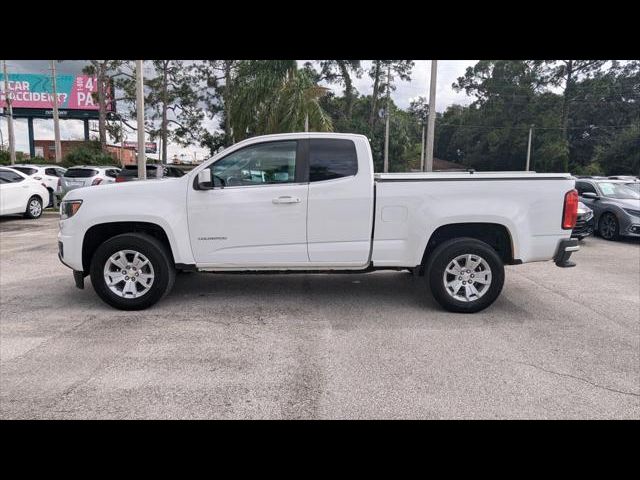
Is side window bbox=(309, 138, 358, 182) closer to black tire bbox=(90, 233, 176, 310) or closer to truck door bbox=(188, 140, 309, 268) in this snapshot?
truck door bbox=(188, 140, 309, 268)

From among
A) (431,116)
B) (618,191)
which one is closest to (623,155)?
(618,191)

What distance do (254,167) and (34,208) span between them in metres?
11.7

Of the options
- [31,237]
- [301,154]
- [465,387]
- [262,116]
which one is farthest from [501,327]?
[262,116]

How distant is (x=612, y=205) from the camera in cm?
1128

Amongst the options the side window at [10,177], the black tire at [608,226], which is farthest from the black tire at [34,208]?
the black tire at [608,226]

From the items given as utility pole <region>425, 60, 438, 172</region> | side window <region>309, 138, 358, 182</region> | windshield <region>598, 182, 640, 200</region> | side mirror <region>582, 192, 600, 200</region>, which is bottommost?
side mirror <region>582, 192, 600, 200</region>

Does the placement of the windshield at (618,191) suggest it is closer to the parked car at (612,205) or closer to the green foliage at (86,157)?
the parked car at (612,205)

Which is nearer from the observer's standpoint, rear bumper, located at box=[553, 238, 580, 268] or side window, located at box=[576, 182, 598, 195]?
rear bumper, located at box=[553, 238, 580, 268]

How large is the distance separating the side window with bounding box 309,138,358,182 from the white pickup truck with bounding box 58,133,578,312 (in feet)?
0.04

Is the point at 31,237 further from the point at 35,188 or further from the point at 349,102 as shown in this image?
the point at 349,102

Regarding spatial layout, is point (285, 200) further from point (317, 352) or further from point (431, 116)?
point (431, 116)

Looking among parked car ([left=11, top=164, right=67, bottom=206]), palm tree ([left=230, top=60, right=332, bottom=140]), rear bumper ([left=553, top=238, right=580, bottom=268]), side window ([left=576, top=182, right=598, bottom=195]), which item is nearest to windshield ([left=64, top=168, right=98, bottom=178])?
parked car ([left=11, top=164, right=67, bottom=206])

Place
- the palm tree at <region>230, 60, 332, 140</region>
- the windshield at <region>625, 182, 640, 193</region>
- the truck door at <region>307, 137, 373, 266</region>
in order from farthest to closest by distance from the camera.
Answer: the palm tree at <region>230, 60, 332, 140</region>, the windshield at <region>625, 182, 640, 193</region>, the truck door at <region>307, 137, 373, 266</region>

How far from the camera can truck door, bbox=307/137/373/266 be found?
5219 millimetres
